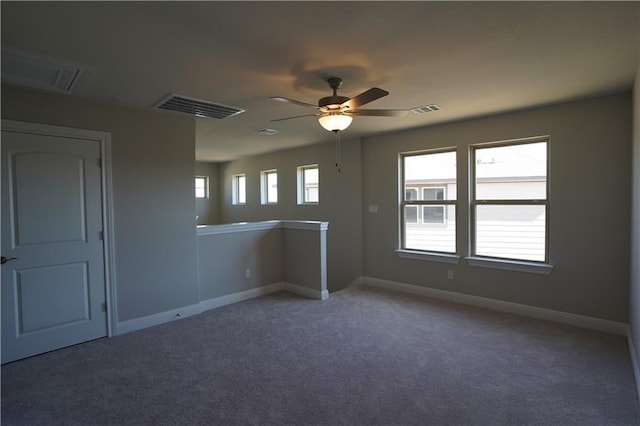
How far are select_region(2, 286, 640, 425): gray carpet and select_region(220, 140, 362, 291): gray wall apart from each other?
1.92 m

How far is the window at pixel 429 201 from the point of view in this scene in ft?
15.5

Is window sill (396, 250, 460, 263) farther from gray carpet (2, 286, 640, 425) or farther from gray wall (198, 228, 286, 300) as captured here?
gray wall (198, 228, 286, 300)

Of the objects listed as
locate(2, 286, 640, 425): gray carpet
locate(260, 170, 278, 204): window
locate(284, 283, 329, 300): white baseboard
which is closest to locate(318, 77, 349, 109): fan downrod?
locate(2, 286, 640, 425): gray carpet

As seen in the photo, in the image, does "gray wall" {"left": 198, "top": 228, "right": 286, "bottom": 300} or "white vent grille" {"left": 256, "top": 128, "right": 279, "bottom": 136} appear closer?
"gray wall" {"left": 198, "top": 228, "right": 286, "bottom": 300}

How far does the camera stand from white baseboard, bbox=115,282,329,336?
368cm

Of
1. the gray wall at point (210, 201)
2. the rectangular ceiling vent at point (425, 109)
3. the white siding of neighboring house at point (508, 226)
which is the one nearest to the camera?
the rectangular ceiling vent at point (425, 109)

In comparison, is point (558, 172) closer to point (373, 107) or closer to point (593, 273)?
point (593, 273)

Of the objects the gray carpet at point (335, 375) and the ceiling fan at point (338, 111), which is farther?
the ceiling fan at point (338, 111)

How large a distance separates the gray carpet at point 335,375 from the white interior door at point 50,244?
0.25 m

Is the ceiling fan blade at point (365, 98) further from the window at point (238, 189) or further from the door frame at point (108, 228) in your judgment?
the window at point (238, 189)

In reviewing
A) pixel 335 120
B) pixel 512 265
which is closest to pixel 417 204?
pixel 512 265

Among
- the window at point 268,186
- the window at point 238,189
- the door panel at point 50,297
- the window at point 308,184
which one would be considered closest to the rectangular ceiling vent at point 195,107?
the door panel at point 50,297

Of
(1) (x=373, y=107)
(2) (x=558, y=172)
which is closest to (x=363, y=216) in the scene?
(1) (x=373, y=107)

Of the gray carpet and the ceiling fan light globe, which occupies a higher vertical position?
the ceiling fan light globe
